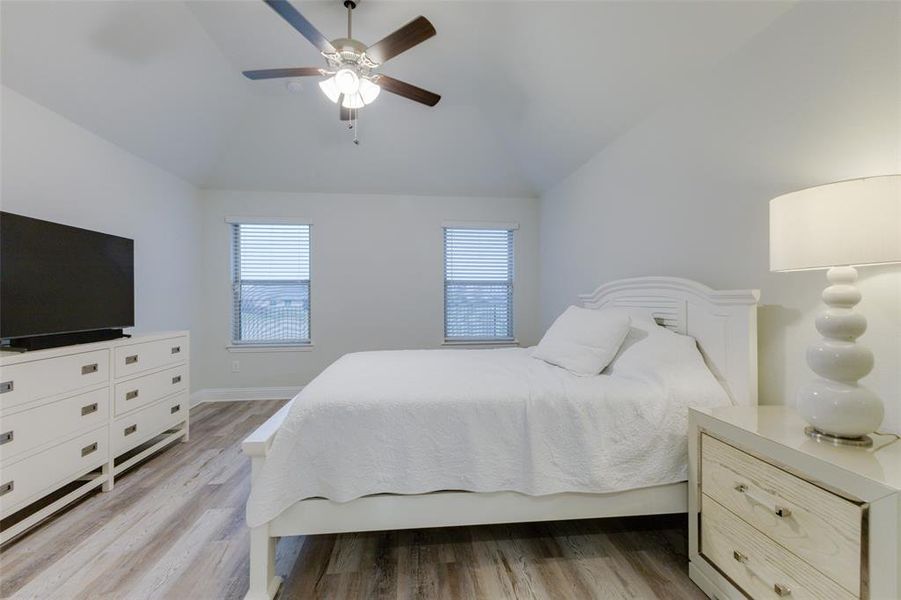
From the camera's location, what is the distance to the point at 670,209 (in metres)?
2.17

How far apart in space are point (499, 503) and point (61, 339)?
2.54 meters

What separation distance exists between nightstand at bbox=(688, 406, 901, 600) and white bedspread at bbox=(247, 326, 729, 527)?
17 cm

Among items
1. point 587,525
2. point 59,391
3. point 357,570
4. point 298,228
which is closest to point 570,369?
point 587,525

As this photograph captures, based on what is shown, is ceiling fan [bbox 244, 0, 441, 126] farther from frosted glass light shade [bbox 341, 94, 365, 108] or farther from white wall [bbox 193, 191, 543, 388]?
white wall [bbox 193, 191, 543, 388]

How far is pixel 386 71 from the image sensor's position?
8.95 ft

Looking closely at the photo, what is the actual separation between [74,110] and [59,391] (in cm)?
185

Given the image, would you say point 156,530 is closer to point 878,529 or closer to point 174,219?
point 878,529

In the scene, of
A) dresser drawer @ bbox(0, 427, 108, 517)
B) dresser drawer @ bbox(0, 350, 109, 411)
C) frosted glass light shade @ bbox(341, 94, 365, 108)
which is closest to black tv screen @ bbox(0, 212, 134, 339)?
dresser drawer @ bbox(0, 350, 109, 411)

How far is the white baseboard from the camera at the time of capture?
3.81 m

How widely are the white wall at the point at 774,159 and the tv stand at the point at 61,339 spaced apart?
353cm

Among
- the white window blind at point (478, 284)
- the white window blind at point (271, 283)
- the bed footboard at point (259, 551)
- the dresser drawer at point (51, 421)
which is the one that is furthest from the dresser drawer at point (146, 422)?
the white window blind at point (478, 284)

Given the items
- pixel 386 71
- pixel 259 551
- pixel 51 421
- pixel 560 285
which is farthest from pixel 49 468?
pixel 560 285

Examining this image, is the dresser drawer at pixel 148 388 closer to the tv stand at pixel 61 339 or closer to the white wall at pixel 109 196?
the tv stand at pixel 61 339

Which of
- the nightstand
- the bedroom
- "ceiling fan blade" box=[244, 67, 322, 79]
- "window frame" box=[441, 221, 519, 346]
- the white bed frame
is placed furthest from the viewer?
"window frame" box=[441, 221, 519, 346]
